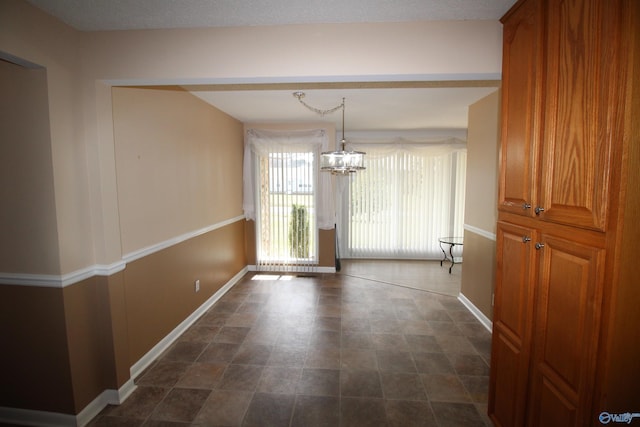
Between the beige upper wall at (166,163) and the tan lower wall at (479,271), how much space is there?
316 centimetres

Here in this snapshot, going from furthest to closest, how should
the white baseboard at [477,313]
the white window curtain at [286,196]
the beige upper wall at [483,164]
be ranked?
1. the white window curtain at [286,196]
2. the white baseboard at [477,313]
3. the beige upper wall at [483,164]

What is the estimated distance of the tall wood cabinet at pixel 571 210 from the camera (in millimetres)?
1012

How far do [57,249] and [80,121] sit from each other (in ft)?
2.65

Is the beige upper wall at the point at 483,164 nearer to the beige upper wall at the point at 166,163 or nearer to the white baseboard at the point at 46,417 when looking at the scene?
the beige upper wall at the point at 166,163

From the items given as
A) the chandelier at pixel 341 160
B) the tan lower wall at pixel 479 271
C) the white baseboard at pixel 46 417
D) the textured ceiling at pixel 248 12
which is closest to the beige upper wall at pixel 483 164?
the tan lower wall at pixel 479 271

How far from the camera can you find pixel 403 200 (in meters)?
5.77

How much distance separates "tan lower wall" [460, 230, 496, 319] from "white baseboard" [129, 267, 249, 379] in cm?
318

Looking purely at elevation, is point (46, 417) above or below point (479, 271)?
below

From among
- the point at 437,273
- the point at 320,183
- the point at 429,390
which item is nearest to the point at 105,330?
the point at 429,390

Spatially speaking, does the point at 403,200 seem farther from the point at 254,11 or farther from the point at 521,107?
the point at 254,11

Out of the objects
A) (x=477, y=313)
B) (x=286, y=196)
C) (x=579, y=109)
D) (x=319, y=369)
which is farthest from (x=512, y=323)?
(x=286, y=196)

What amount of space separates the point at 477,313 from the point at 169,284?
331 centimetres

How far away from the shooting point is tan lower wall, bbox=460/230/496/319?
3.10 m

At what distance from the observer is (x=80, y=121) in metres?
1.89
